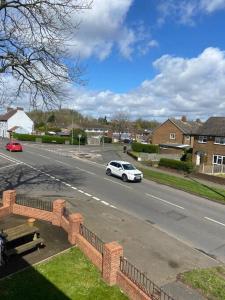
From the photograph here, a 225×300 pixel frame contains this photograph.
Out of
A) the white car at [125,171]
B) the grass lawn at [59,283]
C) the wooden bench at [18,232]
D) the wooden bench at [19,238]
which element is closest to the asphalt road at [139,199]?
the white car at [125,171]

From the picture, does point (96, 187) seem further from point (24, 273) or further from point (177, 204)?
point (24, 273)

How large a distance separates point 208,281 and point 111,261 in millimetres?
3484

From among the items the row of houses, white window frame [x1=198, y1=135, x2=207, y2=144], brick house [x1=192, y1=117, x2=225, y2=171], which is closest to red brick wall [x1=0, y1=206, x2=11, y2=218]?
the row of houses

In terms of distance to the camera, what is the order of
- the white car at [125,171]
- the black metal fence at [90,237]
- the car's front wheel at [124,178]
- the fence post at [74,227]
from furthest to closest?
Result: the car's front wheel at [124,178]
the white car at [125,171]
the fence post at [74,227]
the black metal fence at [90,237]

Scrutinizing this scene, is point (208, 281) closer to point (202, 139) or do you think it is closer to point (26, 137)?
point (202, 139)

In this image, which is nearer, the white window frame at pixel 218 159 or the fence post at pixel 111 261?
the fence post at pixel 111 261

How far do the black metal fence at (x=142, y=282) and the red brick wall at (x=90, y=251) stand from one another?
867 millimetres

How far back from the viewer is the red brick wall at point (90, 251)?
11.8 meters

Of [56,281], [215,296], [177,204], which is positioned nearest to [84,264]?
[56,281]

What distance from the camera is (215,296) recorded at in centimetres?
1074

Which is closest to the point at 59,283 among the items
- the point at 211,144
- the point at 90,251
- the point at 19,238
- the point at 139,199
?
the point at 90,251

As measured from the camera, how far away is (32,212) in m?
16.0

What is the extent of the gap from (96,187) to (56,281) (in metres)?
16.6

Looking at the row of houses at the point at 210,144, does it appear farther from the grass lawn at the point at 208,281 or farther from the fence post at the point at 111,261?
the fence post at the point at 111,261
